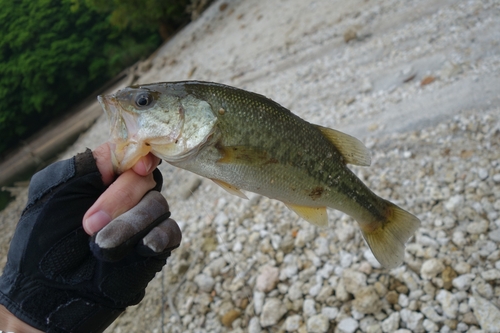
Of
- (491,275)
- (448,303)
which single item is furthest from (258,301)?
(491,275)

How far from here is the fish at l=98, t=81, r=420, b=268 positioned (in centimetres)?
207

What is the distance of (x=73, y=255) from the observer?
208 cm

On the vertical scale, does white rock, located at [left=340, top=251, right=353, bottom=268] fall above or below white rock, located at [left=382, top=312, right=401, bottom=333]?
below

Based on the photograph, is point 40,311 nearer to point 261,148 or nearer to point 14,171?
point 261,148

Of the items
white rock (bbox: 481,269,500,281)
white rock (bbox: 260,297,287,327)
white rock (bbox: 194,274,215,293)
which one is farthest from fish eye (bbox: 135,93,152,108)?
white rock (bbox: 481,269,500,281)

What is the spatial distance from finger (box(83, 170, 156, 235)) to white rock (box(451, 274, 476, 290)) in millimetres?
2737

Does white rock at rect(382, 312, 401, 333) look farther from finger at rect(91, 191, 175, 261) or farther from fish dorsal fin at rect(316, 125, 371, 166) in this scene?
finger at rect(91, 191, 175, 261)

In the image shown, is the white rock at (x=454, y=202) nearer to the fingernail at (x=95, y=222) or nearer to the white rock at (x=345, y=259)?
the white rock at (x=345, y=259)

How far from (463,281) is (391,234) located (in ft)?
3.79

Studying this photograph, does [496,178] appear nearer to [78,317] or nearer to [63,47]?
[78,317]

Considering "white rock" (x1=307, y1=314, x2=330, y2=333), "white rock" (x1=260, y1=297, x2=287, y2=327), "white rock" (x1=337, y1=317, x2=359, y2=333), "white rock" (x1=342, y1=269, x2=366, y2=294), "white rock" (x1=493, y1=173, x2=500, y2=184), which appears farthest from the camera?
"white rock" (x1=493, y1=173, x2=500, y2=184)

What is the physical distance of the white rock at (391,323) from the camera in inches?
124

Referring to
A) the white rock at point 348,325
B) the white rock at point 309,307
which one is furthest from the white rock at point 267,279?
the white rock at point 348,325

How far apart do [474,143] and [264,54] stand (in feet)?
26.3
